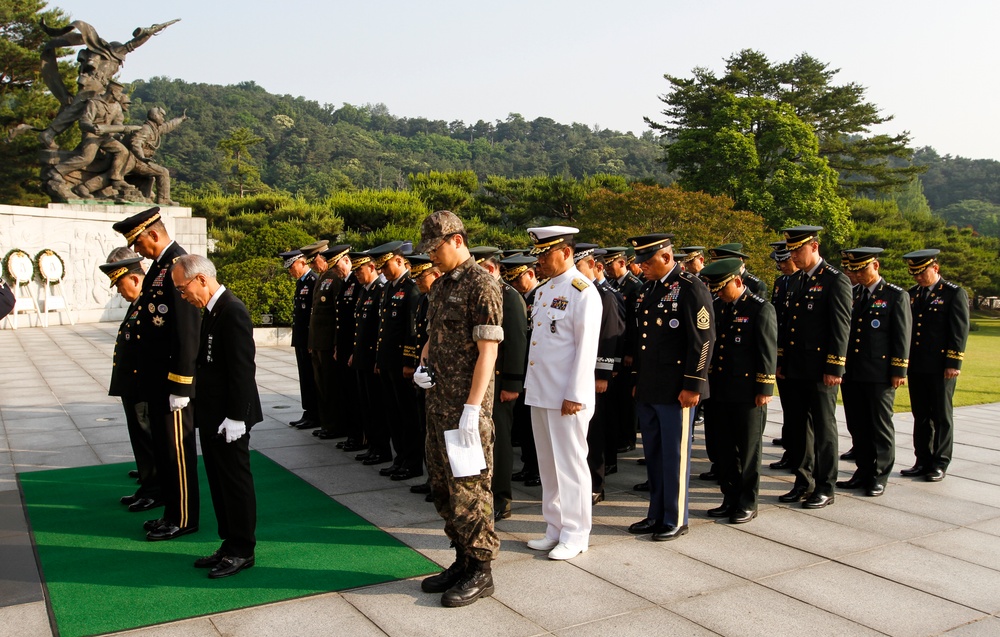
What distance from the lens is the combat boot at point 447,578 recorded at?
3.77 metres

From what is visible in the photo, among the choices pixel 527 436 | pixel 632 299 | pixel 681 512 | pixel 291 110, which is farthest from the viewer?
pixel 291 110

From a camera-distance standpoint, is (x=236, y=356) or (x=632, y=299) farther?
(x=632, y=299)

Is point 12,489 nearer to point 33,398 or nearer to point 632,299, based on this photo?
point 33,398

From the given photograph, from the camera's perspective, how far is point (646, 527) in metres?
4.79

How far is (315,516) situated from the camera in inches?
199

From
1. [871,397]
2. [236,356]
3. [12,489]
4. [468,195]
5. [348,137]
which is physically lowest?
[12,489]

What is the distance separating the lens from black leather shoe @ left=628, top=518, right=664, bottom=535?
475cm

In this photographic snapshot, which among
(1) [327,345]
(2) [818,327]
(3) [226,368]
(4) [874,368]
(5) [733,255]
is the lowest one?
(1) [327,345]

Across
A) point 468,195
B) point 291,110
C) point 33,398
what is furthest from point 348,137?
point 33,398

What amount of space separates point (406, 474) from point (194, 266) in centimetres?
264

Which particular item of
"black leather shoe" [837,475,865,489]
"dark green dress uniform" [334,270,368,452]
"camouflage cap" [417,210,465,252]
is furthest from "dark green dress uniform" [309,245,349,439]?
"black leather shoe" [837,475,865,489]

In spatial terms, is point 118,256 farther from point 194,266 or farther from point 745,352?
point 745,352

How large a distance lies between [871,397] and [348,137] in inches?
2795

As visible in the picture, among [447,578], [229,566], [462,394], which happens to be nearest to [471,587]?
[447,578]
